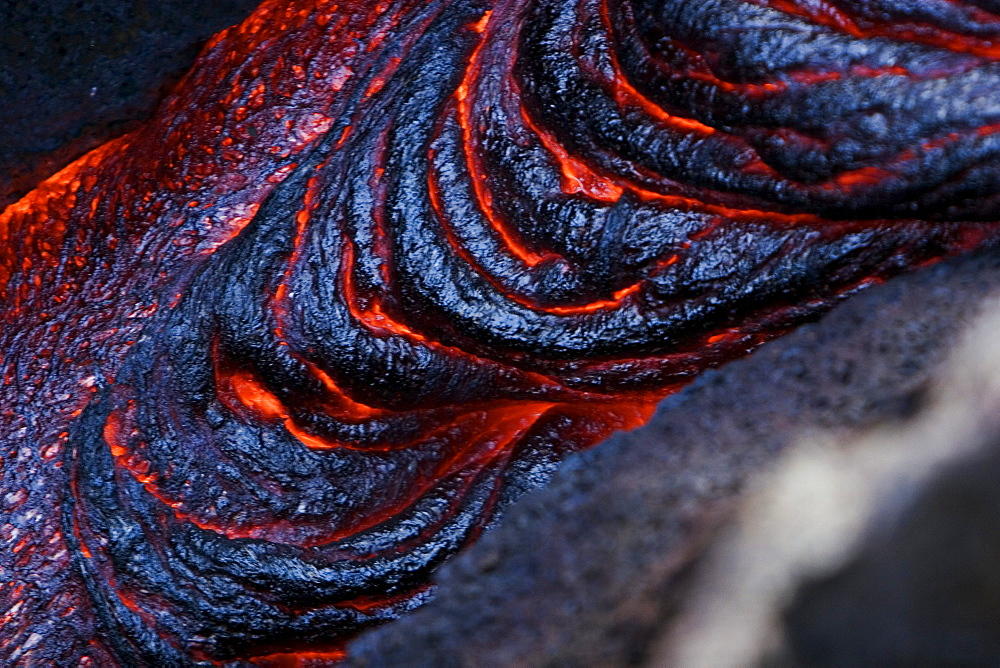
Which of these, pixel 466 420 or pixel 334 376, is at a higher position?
pixel 334 376

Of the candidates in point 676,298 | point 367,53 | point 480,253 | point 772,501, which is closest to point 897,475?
point 772,501

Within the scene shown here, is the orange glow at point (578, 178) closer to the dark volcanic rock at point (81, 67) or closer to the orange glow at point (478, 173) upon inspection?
the orange glow at point (478, 173)

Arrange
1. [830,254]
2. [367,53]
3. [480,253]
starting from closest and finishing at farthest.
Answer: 1. [830,254]
2. [480,253]
3. [367,53]

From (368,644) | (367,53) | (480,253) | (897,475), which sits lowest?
(897,475)

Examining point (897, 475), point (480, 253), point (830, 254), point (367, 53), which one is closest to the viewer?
point (897, 475)

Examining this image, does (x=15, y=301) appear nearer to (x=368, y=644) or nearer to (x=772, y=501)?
(x=368, y=644)

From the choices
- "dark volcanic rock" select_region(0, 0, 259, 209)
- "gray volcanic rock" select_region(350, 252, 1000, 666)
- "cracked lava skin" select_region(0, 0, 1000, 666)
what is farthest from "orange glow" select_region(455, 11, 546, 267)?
"gray volcanic rock" select_region(350, 252, 1000, 666)

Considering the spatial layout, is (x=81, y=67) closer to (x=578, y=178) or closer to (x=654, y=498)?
(x=578, y=178)
